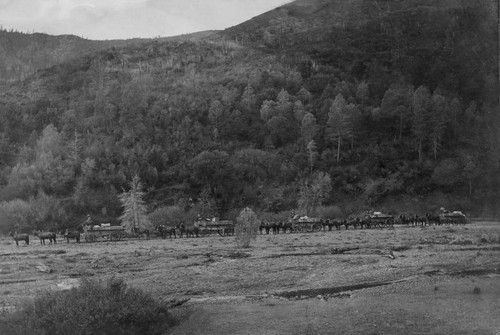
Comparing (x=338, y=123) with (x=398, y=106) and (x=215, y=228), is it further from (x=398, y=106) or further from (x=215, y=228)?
(x=215, y=228)

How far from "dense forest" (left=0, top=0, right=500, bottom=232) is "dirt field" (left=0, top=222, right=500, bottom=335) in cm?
1564

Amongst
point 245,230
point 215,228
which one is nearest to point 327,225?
point 215,228

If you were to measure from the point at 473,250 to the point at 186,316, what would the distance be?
1786cm

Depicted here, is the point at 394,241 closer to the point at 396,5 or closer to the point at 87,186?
the point at 87,186

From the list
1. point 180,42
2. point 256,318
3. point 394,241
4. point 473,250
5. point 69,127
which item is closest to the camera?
point 256,318

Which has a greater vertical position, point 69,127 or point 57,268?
point 69,127

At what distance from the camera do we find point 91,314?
13430 millimetres

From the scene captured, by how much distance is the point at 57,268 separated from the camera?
2631cm

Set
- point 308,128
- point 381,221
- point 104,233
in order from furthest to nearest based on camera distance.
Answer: point 308,128
point 381,221
point 104,233

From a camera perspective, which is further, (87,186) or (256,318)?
(87,186)

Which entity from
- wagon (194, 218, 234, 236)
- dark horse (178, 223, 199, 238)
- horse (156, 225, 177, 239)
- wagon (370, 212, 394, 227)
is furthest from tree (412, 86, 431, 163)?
horse (156, 225, 177, 239)

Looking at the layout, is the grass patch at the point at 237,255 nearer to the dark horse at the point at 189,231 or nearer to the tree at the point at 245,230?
the tree at the point at 245,230

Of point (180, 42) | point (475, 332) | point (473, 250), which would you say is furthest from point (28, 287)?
point (180, 42)

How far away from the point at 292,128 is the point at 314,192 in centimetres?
2579
